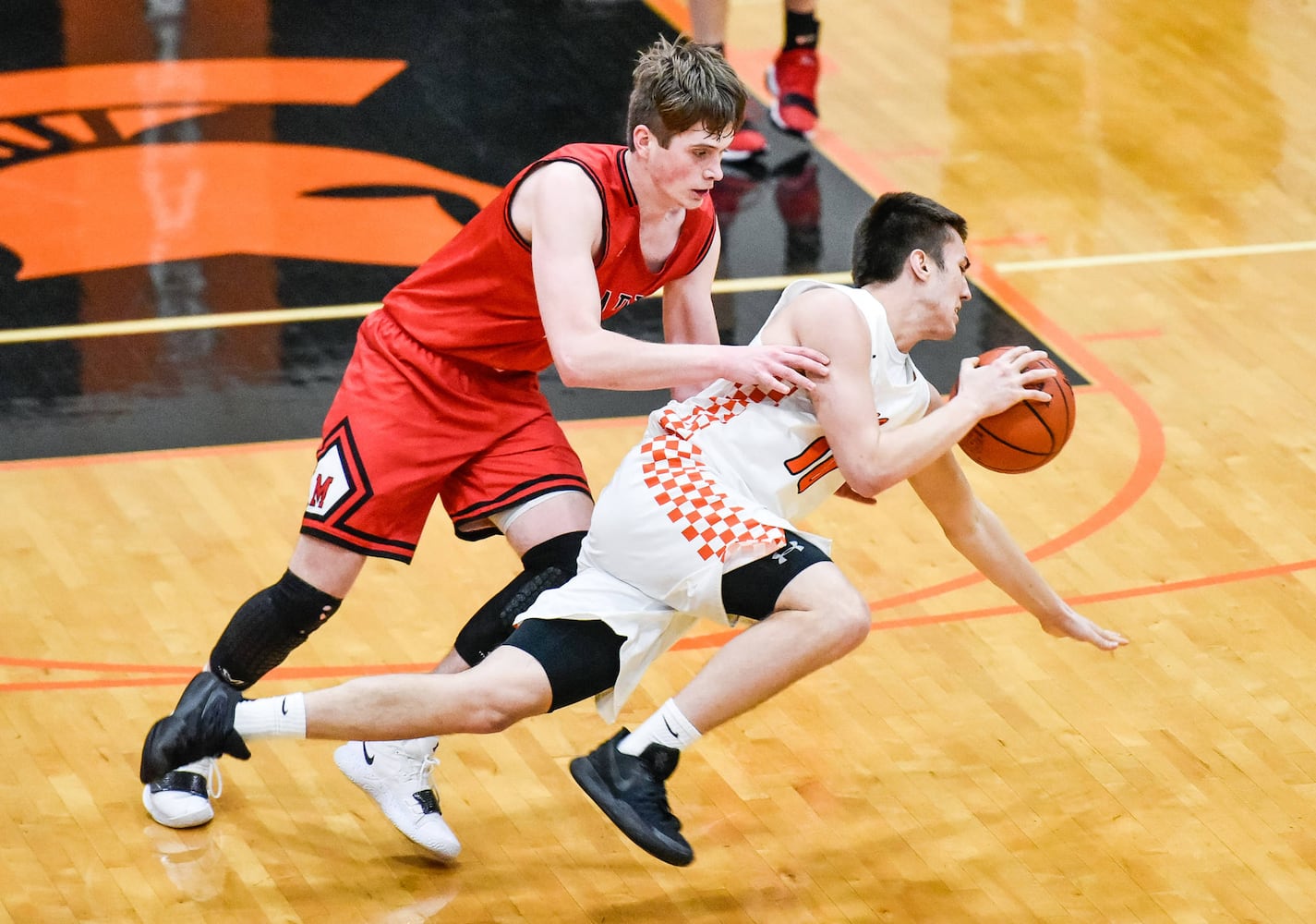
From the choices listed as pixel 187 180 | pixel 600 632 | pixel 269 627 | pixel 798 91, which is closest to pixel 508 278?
pixel 600 632

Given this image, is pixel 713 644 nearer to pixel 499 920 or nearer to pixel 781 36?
pixel 499 920

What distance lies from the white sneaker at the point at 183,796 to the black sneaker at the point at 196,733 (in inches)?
7.3

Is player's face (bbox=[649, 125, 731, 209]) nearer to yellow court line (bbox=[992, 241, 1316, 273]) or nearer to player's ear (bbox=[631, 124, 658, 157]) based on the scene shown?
player's ear (bbox=[631, 124, 658, 157])

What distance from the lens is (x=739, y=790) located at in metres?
4.62

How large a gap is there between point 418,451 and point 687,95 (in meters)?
0.95

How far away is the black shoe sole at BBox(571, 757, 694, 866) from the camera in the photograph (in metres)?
3.92

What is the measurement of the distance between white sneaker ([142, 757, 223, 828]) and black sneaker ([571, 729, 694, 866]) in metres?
0.92

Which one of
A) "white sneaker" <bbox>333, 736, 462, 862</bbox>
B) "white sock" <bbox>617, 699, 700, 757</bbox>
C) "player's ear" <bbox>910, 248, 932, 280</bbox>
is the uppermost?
"player's ear" <bbox>910, 248, 932, 280</bbox>

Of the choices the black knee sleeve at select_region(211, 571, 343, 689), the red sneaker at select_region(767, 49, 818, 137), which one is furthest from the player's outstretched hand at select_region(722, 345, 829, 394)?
the red sneaker at select_region(767, 49, 818, 137)

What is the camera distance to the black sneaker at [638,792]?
3.93 m

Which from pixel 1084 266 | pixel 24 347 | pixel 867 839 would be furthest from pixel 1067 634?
pixel 24 347

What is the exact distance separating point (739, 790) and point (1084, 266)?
3613 mm

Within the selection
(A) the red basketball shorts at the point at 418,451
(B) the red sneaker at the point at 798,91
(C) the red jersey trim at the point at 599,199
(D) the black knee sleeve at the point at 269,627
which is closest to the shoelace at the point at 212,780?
(D) the black knee sleeve at the point at 269,627

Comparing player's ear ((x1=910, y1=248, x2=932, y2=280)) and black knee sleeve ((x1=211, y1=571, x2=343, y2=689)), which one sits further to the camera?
black knee sleeve ((x1=211, y1=571, x2=343, y2=689))
